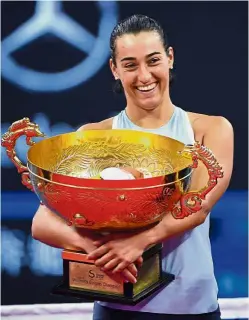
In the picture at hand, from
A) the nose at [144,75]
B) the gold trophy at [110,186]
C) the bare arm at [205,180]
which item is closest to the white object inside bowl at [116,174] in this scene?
the gold trophy at [110,186]

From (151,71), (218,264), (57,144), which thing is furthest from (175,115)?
(218,264)

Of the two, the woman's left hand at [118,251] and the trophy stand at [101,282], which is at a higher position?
the woman's left hand at [118,251]

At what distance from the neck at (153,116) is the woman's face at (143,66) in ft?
0.13

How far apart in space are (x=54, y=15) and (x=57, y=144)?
97cm

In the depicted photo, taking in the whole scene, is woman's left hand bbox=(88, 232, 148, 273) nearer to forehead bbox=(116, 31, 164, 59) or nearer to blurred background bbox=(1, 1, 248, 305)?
forehead bbox=(116, 31, 164, 59)

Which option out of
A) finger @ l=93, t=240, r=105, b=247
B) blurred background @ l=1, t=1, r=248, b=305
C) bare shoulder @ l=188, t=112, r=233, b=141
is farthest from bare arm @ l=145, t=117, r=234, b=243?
blurred background @ l=1, t=1, r=248, b=305

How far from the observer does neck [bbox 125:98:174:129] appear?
168 cm

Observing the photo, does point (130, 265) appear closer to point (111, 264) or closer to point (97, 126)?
point (111, 264)

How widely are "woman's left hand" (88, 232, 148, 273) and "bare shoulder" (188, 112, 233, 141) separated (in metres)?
0.37

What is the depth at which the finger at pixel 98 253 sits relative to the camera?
137 cm

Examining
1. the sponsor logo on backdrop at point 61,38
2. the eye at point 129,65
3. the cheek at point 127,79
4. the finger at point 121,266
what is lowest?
the finger at point 121,266

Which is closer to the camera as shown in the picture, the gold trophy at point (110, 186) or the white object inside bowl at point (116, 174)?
the gold trophy at point (110, 186)

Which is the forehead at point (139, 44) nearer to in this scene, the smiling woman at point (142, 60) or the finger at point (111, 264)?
Answer: the smiling woman at point (142, 60)

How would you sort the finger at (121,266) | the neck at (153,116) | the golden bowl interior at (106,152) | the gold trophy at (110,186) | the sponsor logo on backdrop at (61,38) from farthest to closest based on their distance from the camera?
the sponsor logo on backdrop at (61,38)
the neck at (153,116)
the golden bowl interior at (106,152)
the finger at (121,266)
the gold trophy at (110,186)
